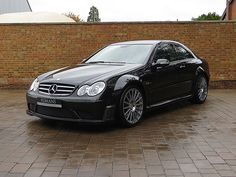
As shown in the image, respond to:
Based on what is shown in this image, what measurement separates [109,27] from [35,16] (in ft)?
25.2

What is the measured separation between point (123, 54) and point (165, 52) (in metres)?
0.89

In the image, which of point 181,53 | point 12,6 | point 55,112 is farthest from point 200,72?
point 12,6

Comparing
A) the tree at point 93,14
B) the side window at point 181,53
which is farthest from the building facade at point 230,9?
the tree at point 93,14

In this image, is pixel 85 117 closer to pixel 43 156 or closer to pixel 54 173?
pixel 43 156

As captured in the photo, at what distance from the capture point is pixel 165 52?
8.35m

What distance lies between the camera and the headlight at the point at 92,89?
6.46 m

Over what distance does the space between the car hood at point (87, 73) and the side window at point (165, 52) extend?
0.77 metres

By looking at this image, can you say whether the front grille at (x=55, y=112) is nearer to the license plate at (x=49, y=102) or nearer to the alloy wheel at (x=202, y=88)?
the license plate at (x=49, y=102)

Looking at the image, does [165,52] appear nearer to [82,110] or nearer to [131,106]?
[131,106]

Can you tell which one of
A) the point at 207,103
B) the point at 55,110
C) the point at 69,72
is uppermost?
the point at 69,72

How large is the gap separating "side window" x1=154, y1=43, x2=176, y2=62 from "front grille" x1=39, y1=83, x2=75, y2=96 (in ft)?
6.64

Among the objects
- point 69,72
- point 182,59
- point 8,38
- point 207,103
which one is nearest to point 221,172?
point 69,72

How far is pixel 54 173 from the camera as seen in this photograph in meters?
4.59

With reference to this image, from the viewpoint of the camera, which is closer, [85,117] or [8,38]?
[85,117]
